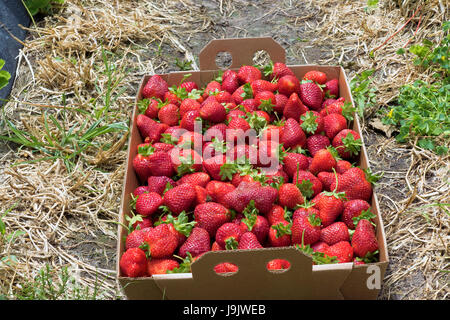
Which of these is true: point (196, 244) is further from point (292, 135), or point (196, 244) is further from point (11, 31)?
point (11, 31)

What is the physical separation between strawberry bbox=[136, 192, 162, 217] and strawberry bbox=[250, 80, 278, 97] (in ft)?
2.44

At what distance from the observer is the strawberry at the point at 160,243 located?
1891 mm

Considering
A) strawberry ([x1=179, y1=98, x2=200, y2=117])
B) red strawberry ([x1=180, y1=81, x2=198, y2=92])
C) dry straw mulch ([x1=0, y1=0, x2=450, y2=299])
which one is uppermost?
strawberry ([x1=179, y1=98, x2=200, y2=117])

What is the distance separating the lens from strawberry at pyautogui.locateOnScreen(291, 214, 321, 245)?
6.20ft

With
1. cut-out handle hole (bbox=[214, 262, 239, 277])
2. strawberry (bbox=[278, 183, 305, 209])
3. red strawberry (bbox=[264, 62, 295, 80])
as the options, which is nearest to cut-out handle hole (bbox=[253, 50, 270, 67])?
red strawberry (bbox=[264, 62, 295, 80])

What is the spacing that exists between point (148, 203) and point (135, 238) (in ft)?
0.66

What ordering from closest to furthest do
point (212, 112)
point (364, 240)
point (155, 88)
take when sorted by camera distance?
point (364, 240)
point (212, 112)
point (155, 88)

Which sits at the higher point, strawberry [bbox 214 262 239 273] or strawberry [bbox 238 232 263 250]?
strawberry [bbox 238 232 263 250]

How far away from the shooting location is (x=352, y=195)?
6.79ft

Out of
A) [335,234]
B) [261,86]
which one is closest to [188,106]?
[261,86]

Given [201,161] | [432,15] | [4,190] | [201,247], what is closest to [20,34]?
[4,190]

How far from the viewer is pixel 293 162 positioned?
7.10 feet

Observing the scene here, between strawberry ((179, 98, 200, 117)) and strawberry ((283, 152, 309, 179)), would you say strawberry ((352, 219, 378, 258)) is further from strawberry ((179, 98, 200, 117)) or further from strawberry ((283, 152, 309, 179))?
strawberry ((179, 98, 200, 117))

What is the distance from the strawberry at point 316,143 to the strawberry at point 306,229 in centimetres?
46
